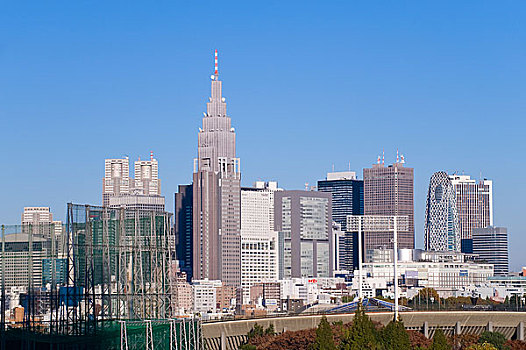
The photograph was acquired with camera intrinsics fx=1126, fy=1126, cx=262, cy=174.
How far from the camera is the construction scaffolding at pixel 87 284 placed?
81.5 metres

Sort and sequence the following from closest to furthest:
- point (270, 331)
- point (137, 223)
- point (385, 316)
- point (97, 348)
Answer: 1. point (97, 348)
2. point (137, 223)
3. point (270, 331)
4. point (385, 316)

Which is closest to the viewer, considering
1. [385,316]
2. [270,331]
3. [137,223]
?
[137,223]

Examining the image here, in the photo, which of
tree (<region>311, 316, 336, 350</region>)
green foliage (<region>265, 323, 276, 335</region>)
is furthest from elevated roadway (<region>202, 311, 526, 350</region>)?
tree (<region>311, 316, 336, 350</region>)

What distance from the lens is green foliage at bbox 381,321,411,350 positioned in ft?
311

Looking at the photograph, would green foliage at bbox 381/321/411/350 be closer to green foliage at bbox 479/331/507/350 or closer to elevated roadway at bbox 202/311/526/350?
green foliage at bbox 479/331/507/350

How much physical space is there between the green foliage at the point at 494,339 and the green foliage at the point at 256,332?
77.3 ft

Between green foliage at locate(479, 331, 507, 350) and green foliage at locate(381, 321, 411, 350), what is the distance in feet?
83.1

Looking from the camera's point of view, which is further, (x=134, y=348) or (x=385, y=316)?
(x=385, y=316)

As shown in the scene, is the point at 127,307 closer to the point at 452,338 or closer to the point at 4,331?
the point at 4,331

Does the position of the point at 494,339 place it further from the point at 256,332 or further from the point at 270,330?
the point at 256,332

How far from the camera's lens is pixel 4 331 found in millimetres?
83000

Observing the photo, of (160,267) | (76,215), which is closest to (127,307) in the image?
(160,267)

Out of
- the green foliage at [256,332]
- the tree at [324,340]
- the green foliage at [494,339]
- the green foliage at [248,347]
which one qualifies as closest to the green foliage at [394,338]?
the tree at [324,340]

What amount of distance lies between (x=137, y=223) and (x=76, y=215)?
6886 millimetres
